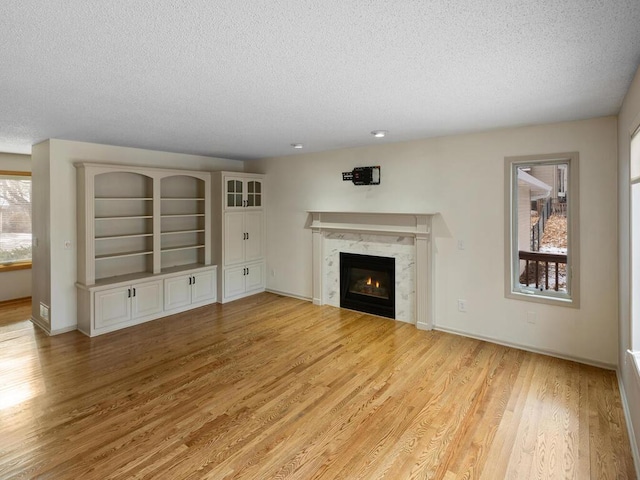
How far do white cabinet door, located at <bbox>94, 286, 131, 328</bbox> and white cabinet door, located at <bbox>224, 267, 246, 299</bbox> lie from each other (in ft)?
5.08

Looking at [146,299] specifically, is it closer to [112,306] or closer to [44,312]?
[112,306]

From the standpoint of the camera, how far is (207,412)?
2.87m

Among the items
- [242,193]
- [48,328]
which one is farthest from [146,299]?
[242,193]

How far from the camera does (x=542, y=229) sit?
13.4 ft

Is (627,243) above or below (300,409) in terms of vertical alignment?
above

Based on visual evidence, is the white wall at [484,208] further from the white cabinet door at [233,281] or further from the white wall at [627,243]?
the white cabinet door at [233,281]

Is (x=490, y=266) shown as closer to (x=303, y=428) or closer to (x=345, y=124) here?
(x=345, y=124)

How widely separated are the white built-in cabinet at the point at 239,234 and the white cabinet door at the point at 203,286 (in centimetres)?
11

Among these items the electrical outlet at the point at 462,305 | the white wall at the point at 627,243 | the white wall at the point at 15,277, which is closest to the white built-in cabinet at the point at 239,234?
the white wall at the point at 15,277

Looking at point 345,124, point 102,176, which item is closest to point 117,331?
point 102,176

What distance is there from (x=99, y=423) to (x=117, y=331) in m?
2.28

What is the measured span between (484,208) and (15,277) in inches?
291

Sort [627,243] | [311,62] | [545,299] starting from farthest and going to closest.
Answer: [545,299], [627,243], [311,62]

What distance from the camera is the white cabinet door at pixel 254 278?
21.2 ft
